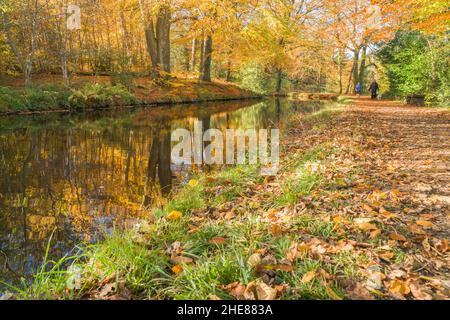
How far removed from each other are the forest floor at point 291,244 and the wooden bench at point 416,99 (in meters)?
13.8

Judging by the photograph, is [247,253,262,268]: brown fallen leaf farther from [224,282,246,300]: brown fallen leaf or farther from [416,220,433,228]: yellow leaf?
[416,220,433,228]: yellow leaf

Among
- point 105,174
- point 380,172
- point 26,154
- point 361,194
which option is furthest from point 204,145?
point 361,194

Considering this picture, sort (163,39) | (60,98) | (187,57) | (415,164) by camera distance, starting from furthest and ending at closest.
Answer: (187,57)
(163,39)
(60,98)
(415,164)

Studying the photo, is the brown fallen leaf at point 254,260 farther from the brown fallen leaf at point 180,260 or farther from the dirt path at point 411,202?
the dirt path at point 411,202

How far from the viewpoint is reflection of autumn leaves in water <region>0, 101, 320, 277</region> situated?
10.4 feet

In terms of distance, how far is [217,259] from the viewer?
219 centimetres

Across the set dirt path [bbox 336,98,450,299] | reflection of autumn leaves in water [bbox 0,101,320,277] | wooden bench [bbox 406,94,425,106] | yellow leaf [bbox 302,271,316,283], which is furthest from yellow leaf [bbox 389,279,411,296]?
wooden bench [bbox 406,94,425,106]

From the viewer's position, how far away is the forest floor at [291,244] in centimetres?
194

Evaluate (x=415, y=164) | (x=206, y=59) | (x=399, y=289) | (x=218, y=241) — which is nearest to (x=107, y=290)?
(x=218, y=241)

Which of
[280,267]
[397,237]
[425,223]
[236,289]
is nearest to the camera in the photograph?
[236,289]

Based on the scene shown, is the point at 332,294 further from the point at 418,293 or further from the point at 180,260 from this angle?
the point at 180,260

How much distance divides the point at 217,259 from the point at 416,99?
17497mm

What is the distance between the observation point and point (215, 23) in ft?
52.1
